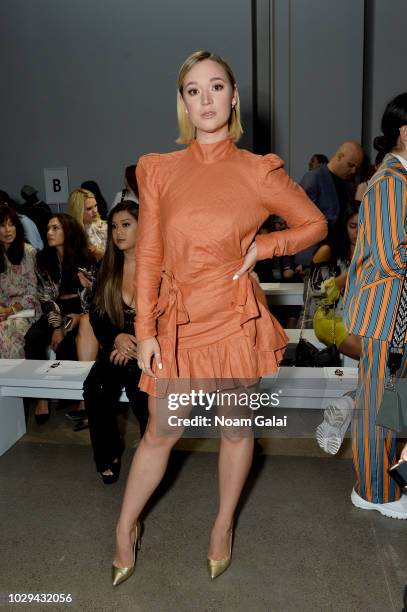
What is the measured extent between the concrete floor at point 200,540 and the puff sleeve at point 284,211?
3.42ft

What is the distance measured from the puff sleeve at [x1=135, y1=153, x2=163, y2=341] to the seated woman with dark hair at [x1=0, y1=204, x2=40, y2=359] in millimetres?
1943

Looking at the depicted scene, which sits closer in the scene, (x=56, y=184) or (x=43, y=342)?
(x=43, y=342)


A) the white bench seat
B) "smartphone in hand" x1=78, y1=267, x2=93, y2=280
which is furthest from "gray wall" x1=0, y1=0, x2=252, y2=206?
the white bench seat

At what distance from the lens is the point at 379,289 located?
2.03 m

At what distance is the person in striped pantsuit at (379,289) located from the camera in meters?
1.94

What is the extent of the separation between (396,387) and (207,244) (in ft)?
2.48

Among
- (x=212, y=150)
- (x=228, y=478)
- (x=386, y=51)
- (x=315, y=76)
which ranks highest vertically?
(x=386, y=51)

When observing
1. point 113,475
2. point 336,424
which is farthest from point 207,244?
point 113,475

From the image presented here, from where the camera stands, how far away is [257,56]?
22.6 feet

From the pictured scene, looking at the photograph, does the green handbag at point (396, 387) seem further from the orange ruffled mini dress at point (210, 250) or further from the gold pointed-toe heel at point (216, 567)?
the gold pointed-toe heel at point (216, 567)

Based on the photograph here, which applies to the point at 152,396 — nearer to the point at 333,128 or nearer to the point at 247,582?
the point at 247,582

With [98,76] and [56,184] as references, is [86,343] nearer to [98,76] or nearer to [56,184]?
[56,184]

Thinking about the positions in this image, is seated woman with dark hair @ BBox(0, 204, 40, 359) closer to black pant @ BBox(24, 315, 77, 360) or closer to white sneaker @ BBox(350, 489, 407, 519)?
black pant @ BBox(24, 315, 77, 360)

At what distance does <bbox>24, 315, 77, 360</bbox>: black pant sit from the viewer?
340 centimetres
